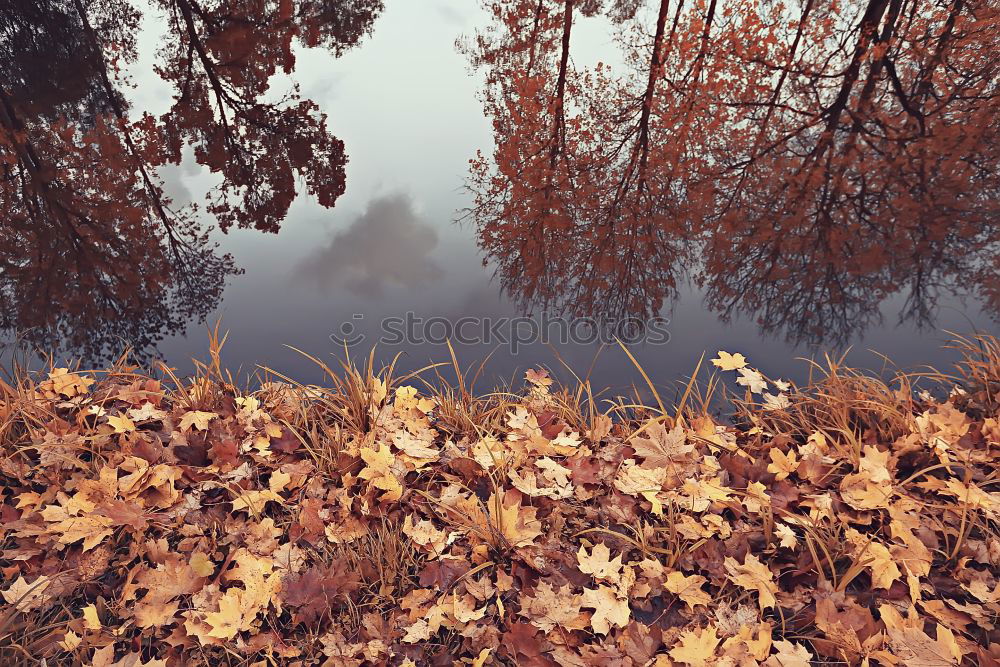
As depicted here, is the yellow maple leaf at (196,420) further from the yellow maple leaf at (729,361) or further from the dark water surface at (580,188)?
the yellow maple leaf at (729,361)

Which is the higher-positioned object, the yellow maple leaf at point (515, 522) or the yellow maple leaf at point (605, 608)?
the yellow maple leaf at point (515, 522)

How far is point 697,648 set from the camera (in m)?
1.77

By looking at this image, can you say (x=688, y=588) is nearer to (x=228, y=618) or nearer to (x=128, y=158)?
(x=228, y=618)

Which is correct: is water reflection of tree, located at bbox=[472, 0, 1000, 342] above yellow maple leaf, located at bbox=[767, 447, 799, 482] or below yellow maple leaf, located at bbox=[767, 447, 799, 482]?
above

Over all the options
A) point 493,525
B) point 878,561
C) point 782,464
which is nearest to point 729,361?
point 782,464

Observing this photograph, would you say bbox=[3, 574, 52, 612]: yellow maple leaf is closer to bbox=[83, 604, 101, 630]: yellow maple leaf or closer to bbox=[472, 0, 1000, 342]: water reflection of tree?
bbox=[83, 604, 101, 630]: yellow maple leaf

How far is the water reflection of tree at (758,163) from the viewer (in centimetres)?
338

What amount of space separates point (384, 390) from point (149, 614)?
1.33 meters

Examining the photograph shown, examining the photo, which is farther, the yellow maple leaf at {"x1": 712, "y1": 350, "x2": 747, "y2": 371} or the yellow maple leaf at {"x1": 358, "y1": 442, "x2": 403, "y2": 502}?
the yellow maple leaf at {"x1": 712, "y1": 350, "x2": 747, "y2": 371}

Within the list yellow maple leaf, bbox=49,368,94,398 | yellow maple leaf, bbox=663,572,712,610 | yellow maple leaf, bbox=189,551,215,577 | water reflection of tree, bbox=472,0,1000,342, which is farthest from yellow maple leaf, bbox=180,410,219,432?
yellow maple leaf, bbox=663,572,712,610

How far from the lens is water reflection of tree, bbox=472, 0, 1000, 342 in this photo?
338cm

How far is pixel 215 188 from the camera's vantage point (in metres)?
3.99

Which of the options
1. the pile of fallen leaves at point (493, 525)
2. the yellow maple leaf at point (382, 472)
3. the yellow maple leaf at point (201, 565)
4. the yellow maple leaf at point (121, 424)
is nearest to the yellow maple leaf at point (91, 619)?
the pile of fallen leaves at point (493, 525)

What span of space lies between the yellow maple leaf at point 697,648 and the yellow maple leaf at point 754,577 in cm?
25
